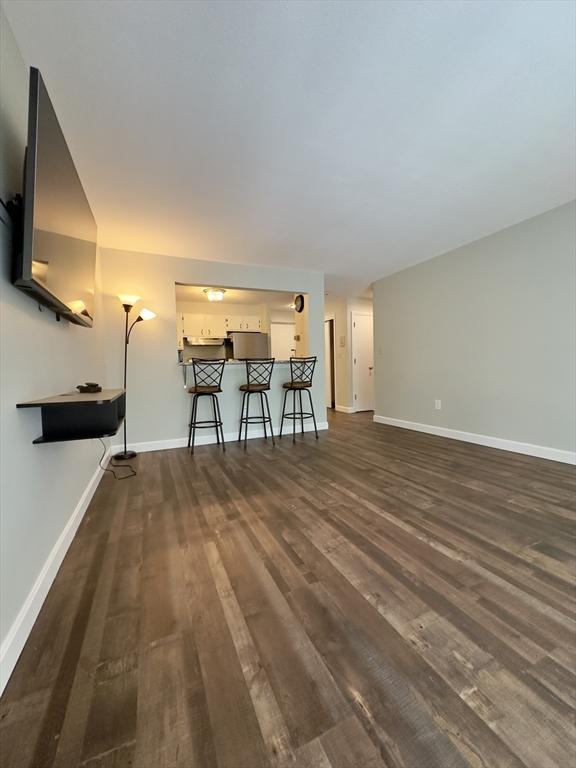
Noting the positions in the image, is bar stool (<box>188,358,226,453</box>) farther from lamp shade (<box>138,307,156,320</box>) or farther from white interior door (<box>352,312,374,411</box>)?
white interior door (<box>352,312,374,411</box>)

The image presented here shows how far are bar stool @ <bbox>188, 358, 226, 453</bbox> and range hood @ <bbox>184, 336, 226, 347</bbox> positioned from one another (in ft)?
7.95

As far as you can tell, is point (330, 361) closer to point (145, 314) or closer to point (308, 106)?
point (145, 314)

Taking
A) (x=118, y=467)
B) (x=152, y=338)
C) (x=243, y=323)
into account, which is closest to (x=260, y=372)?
(x=152, y=338)

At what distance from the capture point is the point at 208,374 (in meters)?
3.83

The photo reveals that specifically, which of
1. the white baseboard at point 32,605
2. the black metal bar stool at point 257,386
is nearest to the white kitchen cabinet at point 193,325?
the black metal bar stool at point 257,386

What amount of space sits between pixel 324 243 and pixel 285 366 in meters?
1.68

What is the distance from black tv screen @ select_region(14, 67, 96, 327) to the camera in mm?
1055

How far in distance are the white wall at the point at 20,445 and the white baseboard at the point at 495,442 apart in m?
3.87

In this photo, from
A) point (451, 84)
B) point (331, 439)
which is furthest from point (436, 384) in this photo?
point (451, 84)

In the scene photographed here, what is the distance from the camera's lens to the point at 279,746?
0.76m

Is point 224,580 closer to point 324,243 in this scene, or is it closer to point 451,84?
point 451,84

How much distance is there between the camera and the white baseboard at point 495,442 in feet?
9.43

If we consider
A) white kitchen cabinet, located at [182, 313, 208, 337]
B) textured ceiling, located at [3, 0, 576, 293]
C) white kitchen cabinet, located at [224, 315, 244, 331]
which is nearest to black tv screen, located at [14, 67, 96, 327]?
textured ceiling, located at [3, 0, 576, 293]

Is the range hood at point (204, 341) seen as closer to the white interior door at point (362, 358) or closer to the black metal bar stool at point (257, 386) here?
the black metal bar stool at point (257, 386)
